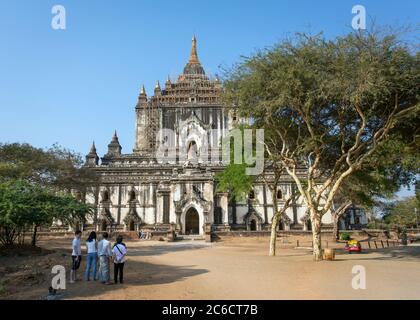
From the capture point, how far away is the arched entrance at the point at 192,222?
41.3 m

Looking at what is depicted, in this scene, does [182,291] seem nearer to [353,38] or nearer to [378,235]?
[353,38]

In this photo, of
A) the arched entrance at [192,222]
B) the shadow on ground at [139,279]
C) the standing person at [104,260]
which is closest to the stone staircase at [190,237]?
the arched entrance at [192,222]

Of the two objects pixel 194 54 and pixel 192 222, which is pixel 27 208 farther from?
pixel 194 54

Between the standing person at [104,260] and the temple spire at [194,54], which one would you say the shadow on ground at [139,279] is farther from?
the temple spire at [194,54]

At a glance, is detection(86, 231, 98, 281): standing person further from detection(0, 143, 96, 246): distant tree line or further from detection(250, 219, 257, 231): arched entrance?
detection(250, 219, 257, 231): arched entrance

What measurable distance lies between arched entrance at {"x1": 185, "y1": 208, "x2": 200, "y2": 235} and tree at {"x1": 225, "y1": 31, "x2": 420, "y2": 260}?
21.9 metres

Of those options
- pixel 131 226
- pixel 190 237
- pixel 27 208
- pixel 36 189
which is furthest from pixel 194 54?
pixel 27 208

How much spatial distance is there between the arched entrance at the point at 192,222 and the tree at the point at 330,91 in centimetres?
2186

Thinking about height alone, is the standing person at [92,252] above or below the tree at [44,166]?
below

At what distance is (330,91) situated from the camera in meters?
16.8

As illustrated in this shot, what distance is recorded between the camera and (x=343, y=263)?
55.1ft

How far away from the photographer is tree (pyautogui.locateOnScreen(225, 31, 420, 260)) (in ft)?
54.3

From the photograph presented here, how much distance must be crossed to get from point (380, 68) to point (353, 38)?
193cm

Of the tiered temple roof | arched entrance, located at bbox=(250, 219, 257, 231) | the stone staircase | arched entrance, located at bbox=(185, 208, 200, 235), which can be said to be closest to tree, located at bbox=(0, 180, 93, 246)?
the stone staircase
